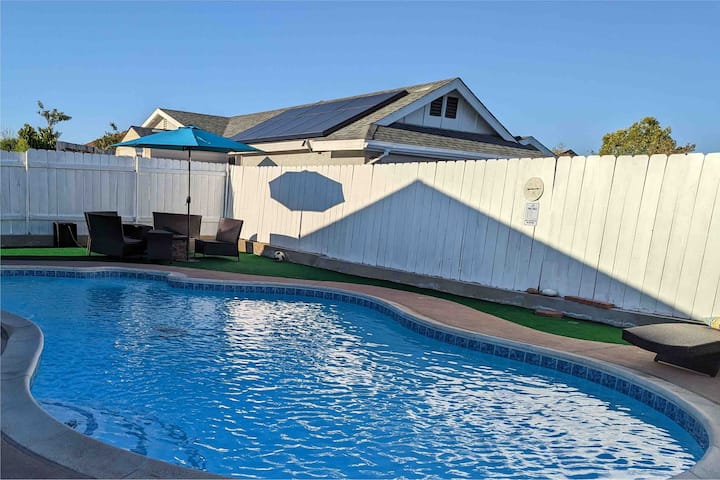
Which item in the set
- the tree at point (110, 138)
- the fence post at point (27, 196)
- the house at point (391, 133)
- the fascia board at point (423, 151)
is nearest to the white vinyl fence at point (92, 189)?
the fence post at point (27, 196)

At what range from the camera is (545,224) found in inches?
333

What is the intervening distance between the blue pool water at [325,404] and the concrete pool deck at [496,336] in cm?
40

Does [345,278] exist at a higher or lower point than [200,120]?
lower

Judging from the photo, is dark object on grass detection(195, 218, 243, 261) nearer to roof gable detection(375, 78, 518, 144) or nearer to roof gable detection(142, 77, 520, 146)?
roof gable detection(142, 77, 520, 146)

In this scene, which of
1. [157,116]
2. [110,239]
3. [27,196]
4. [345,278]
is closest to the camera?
[110,239]

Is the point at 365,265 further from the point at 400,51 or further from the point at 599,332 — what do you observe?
the point at 400,51

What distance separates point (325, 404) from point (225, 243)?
24.9 feet

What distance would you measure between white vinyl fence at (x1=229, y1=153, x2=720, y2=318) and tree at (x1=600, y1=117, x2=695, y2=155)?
134ft

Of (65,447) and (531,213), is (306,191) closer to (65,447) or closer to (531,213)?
(531,213)

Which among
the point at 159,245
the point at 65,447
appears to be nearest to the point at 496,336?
the point at 65,447

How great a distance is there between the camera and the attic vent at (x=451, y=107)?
56.0 feet

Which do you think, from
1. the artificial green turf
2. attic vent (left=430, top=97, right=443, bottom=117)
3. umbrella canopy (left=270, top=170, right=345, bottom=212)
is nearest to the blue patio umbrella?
the artificial green turf

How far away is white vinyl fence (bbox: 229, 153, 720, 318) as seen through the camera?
7.04 m

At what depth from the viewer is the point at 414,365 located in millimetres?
6137
